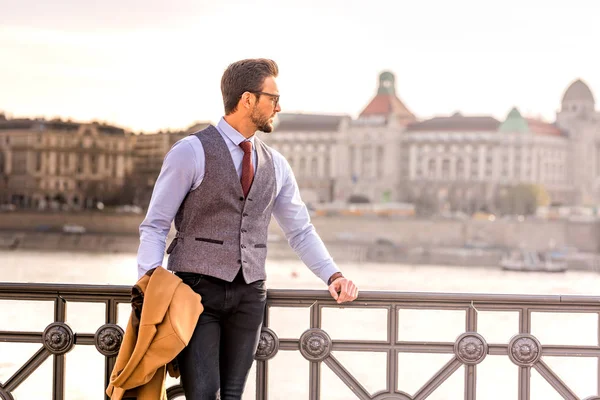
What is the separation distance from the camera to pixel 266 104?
6.57 feet

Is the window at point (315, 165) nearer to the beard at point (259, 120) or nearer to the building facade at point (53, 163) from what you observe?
the building facade at point (53, 163)

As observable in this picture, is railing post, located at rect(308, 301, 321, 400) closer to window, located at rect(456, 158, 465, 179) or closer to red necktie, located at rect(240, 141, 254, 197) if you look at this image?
red necktie, located at rect(240, 141, 254, 197)

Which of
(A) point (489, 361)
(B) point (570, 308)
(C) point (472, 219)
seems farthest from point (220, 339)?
(C) point (472, 219)

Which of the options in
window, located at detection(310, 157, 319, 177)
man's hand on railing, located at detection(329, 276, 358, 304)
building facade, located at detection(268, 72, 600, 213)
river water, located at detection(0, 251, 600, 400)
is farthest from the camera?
window, located at detection(310, 157, 319, 177)

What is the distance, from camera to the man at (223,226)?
6.41 ft

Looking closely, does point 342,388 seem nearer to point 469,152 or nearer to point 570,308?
point 570,308

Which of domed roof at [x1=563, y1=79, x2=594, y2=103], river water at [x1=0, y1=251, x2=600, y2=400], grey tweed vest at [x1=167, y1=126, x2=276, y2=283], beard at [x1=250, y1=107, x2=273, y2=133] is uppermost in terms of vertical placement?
domed roof at [x1=563, y1=79, x2=594, y2=103]

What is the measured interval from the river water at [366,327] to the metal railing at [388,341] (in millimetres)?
106

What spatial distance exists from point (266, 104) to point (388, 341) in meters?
0.63

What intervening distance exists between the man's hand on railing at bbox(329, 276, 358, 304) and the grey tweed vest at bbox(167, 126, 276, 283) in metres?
0.22

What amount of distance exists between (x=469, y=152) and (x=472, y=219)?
1364 cm

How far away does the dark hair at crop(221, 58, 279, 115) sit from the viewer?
1979 millimetres

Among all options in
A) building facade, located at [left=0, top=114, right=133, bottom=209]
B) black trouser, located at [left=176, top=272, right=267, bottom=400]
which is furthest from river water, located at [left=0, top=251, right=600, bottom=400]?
building facade, located at [left=0, top=114, right=133, bottom=209]

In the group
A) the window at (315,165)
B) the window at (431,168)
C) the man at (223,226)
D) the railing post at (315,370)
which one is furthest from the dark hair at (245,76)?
the window at (315,165)
